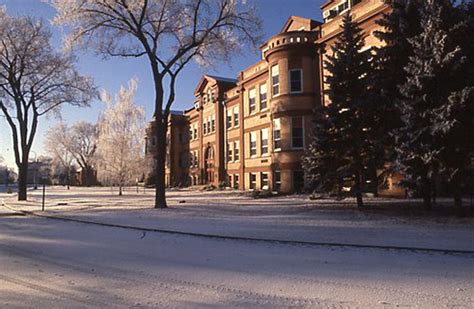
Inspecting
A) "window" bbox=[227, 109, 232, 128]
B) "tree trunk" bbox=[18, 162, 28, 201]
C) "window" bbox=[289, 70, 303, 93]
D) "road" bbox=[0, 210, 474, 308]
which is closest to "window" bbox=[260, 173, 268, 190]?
"window" bbox=[289, 70, 303, 93]

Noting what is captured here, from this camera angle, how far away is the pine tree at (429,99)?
490 inches

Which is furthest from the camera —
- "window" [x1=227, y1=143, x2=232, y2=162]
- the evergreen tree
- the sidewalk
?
"window" [x1=227, y1=143, x2=232, y2=162]

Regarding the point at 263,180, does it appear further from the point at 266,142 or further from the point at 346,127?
the point at 346,127

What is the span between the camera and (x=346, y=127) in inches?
650

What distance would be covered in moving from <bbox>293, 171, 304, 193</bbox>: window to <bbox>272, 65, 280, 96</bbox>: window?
19.1ft

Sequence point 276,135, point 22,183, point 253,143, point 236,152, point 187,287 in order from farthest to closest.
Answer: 1. point 236,152
2. point 253,143
3. point 22,183
4. point 276,135
5. point 187,287

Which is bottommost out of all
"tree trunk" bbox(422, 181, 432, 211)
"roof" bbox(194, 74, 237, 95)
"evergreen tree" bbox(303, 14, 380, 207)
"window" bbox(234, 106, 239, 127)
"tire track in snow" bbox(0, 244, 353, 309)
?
"tire track in snow" bbox(0, 244, 353, 309)

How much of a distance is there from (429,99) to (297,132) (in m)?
14.6

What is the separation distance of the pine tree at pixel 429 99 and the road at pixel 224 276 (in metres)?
5.28

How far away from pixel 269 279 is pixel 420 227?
22.9 feet

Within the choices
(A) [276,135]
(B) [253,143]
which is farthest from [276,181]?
(B) [253,143]

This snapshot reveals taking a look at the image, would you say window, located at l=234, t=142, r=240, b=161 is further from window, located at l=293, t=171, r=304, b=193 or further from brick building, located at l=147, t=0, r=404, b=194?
window, located at l=293, t=171, r=304, b=193

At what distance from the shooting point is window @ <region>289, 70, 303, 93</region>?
90.6 ft

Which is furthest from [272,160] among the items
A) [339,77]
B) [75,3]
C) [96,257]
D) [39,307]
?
[39,307]
